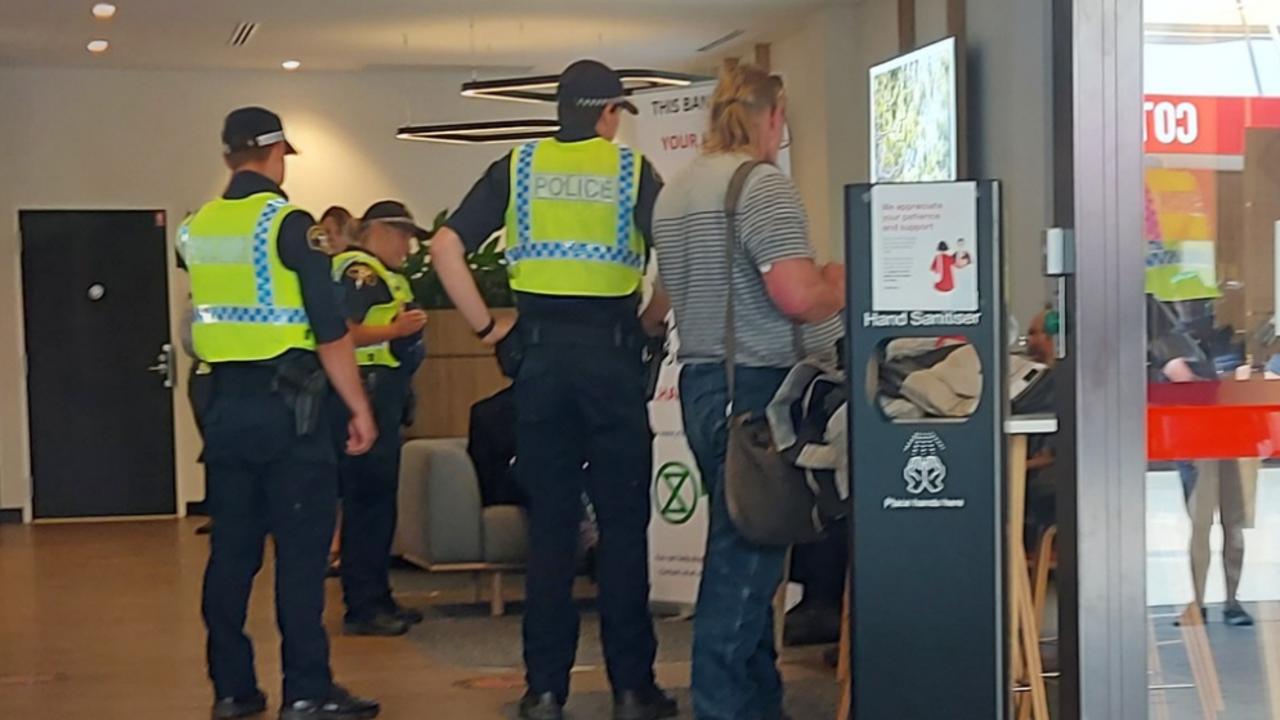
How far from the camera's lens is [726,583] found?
375 cm

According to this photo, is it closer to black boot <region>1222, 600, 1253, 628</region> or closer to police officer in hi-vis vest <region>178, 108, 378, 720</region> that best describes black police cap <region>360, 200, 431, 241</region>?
police officer in hi-vis vest <region>178, 108, 378, 720</region>

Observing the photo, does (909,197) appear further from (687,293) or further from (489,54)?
(489,54)

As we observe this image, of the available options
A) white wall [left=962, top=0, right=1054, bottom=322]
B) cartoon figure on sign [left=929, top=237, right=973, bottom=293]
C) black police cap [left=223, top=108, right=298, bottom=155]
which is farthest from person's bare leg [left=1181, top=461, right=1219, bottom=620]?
white wall [left=962, top=0, right=1054, bottom=322]

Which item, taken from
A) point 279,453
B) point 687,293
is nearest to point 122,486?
point 279,453

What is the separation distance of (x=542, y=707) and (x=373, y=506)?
1950mm

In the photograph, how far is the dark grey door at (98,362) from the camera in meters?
10.9

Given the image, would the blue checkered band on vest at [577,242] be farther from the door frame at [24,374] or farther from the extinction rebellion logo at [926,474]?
the door frame at [24,374]

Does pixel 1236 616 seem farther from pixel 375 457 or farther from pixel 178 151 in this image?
pixel 178 151

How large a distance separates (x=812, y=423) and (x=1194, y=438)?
0.79m

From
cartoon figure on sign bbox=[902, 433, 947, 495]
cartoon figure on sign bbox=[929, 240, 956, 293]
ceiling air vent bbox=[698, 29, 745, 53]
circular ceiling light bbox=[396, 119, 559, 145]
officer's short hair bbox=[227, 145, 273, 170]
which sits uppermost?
ceiling air vent bbox=[698, 29, 745, 53]

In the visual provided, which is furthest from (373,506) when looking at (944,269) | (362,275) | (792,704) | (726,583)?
(944,269)

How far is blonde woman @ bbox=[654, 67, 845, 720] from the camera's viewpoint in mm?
3682

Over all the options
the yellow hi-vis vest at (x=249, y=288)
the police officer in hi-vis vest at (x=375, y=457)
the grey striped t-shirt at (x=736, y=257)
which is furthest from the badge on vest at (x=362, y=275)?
the grey striped t-shirt at (x=736, y=257)

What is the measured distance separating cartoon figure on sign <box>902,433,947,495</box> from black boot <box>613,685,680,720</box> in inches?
49.9
